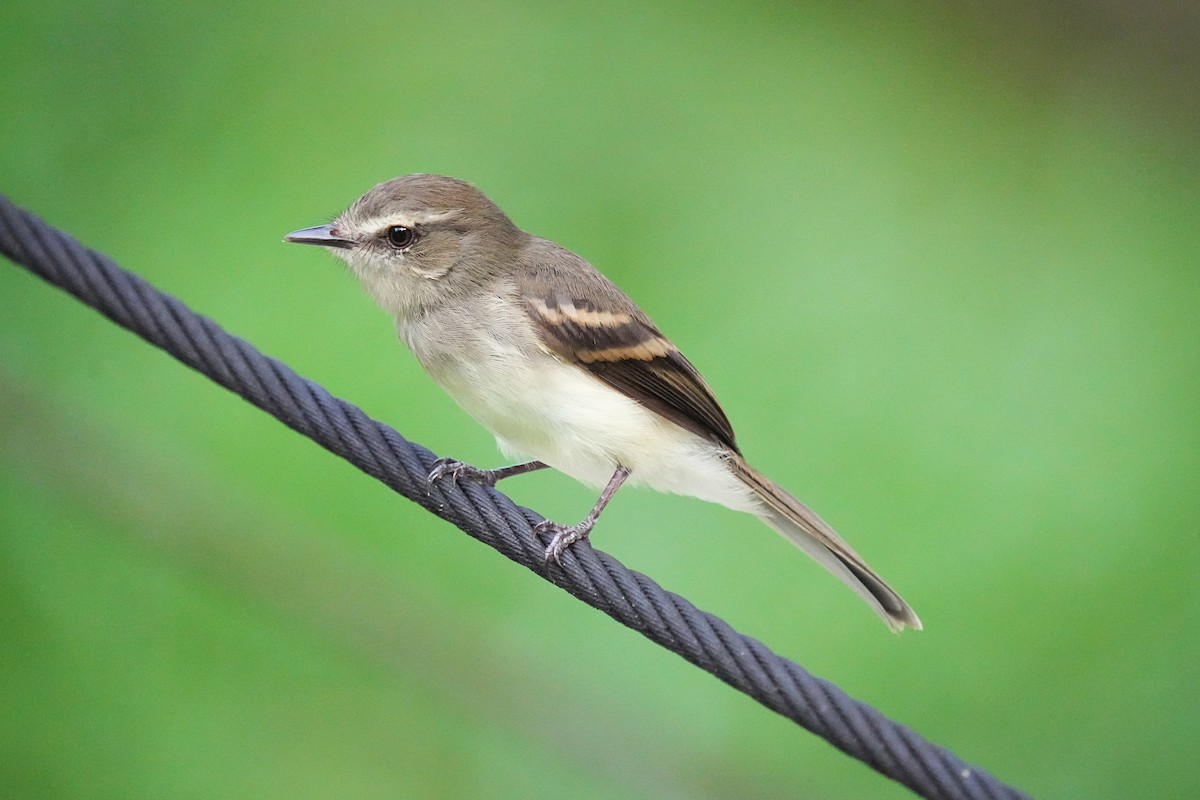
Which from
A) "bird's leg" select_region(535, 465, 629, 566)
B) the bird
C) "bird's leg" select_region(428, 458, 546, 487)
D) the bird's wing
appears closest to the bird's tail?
the bird

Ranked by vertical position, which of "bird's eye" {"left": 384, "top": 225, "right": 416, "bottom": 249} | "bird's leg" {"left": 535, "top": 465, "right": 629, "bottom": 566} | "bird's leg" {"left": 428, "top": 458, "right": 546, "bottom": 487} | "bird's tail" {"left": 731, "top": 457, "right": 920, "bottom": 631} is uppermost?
"bird's eye" {"left": 384, "top": 225, "right": 416, "bottom": 249}

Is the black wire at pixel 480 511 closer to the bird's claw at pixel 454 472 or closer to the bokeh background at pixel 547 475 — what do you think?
the bird's claw at pixel 454 472

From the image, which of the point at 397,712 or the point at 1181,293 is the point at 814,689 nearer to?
the point at 397,712

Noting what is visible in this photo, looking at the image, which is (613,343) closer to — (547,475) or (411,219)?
(411,219)

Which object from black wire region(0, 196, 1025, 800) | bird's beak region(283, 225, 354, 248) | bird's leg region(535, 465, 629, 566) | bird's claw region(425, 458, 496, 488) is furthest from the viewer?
bird's beak region(283, 225, 354, 248)

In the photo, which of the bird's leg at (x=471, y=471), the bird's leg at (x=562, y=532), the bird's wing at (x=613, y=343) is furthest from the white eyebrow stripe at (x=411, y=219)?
the bird's leg at (x=562, y=532)

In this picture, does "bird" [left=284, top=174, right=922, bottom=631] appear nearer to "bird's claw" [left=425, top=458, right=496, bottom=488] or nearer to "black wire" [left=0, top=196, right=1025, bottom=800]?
"bird's claw" [left=425, top=458, right=496, bottom=488]

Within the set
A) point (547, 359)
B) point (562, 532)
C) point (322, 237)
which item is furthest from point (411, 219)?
point (562, 532)
